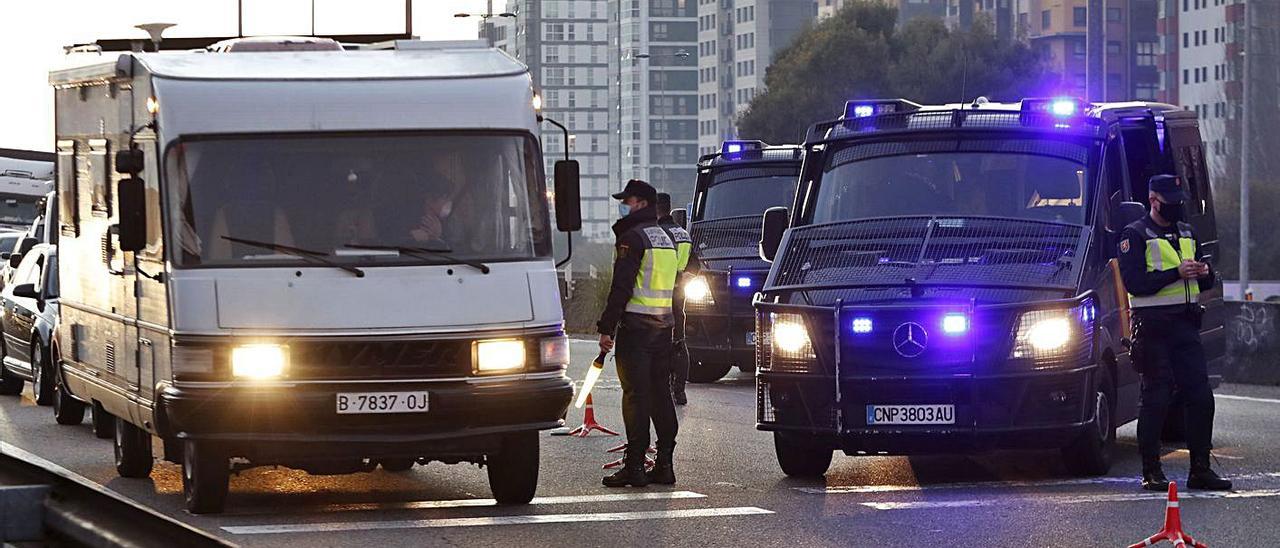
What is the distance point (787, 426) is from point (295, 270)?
3.22 meters

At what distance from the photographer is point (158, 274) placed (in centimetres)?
1325

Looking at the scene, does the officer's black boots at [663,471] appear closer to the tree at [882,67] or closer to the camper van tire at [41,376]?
the camper van tire at [41,376]

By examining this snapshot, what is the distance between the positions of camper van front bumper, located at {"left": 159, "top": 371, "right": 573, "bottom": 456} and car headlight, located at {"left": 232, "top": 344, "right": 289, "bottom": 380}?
0.07 meters

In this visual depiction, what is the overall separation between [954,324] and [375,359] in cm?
337

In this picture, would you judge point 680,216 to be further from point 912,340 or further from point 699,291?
point 912,340

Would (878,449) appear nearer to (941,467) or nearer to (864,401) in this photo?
(864,401)

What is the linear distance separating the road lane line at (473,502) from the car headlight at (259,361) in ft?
3.18

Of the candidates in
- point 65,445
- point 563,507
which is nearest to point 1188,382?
point 563,507

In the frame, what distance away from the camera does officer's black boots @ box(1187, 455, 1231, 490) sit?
13844 millimetres

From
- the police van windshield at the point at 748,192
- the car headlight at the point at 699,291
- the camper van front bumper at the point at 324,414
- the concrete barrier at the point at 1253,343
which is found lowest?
the concrete barrier at the point at 1253,343

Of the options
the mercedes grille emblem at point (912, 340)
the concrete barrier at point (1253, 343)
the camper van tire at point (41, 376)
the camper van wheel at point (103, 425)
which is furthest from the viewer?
the concrete barrier at point (1253, 343)

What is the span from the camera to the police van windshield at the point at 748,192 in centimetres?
2602

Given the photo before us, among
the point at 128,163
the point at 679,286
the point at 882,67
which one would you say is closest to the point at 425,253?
the point at 128,163

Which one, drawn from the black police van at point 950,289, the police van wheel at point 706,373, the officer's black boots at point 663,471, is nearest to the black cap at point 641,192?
the black police van at point 950,289
